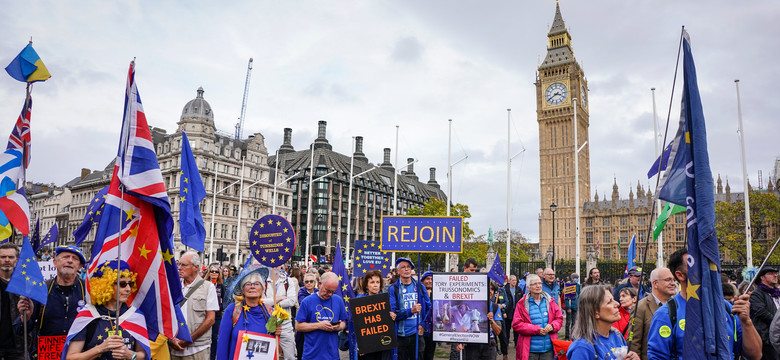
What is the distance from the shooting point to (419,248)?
952 cm

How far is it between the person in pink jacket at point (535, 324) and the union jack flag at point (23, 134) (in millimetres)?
6777

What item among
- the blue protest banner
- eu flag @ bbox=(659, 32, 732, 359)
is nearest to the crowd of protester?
eu flag @ bbox=(659, 32, 732, 359)

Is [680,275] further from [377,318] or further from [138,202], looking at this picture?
[138,202]

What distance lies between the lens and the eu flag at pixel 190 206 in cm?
756

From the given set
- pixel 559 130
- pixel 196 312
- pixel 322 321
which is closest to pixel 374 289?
pixel 322 321

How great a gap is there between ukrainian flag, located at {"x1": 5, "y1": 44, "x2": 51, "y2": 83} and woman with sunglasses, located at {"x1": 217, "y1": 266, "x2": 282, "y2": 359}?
134 inches

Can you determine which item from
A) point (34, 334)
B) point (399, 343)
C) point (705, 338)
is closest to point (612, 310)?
point (705, 338)

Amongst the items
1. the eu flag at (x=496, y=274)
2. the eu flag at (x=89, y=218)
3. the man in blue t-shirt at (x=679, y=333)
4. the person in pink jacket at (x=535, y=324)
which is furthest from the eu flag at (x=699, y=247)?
the eu flag at (x=496, y=274)

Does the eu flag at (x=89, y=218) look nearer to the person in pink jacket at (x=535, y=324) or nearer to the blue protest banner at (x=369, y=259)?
the person in pink jacket at (x=535, y=324)

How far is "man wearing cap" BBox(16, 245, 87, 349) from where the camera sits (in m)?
5.52

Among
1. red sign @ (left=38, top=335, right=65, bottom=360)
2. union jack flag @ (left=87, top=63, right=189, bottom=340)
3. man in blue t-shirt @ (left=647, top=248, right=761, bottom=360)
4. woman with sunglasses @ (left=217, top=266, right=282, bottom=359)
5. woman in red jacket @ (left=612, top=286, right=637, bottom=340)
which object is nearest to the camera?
man in blue t-shirt @ (left=647, top=248, right=761, bottom=360)

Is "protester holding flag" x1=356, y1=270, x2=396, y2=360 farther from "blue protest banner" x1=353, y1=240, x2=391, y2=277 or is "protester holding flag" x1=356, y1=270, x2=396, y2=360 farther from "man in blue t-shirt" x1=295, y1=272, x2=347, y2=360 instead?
"blue protest banner" x1=353, y1=240, x2=391, y2=277

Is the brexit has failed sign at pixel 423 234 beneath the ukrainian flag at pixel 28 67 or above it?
beneath

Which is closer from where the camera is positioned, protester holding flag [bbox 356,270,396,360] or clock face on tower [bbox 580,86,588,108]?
protester holding flag [bbox 356,270,396,360]
